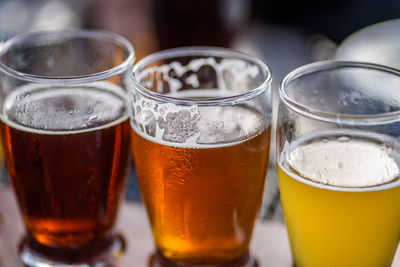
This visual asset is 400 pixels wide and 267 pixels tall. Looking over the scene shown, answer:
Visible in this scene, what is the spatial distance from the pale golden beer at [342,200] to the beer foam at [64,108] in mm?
262

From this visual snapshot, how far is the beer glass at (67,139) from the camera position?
0.87 metres

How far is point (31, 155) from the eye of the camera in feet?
2.89

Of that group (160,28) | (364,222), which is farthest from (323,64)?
(160,28)

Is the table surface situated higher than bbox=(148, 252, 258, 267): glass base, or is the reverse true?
bbox=(148, 252, 258, 267): glass base

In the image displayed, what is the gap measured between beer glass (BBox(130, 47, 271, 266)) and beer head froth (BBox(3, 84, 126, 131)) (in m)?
0.06

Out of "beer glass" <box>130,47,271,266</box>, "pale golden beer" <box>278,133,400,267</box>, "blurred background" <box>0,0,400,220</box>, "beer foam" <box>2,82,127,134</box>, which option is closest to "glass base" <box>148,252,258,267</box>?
"beer glass" <box>130,47,271,266</box>

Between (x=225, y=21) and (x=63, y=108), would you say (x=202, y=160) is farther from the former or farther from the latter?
(x=225, y=21)

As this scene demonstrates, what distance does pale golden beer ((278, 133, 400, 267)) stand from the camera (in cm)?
76

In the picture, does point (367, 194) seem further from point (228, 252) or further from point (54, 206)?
point (54, 206)

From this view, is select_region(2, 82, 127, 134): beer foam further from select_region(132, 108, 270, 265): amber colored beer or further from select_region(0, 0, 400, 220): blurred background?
select_region(0, 0, 400, 220): blurred background

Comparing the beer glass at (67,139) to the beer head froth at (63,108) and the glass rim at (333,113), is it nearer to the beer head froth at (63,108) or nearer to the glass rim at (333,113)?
the beer head froth at (63,108)

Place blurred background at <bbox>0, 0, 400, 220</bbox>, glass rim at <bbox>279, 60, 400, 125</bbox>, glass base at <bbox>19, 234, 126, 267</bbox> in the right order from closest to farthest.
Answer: glass rim at <bbox>279, 60, 400, 125</bbox>, glass base at <bbox>19, 234, 126, 267</bbox>, blurred background at <bbox>0, 0, 400, 220</bbox>

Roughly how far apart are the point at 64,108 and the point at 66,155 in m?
0.07

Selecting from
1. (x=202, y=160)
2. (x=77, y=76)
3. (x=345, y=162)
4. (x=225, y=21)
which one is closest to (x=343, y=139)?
(x=345, y=162)
